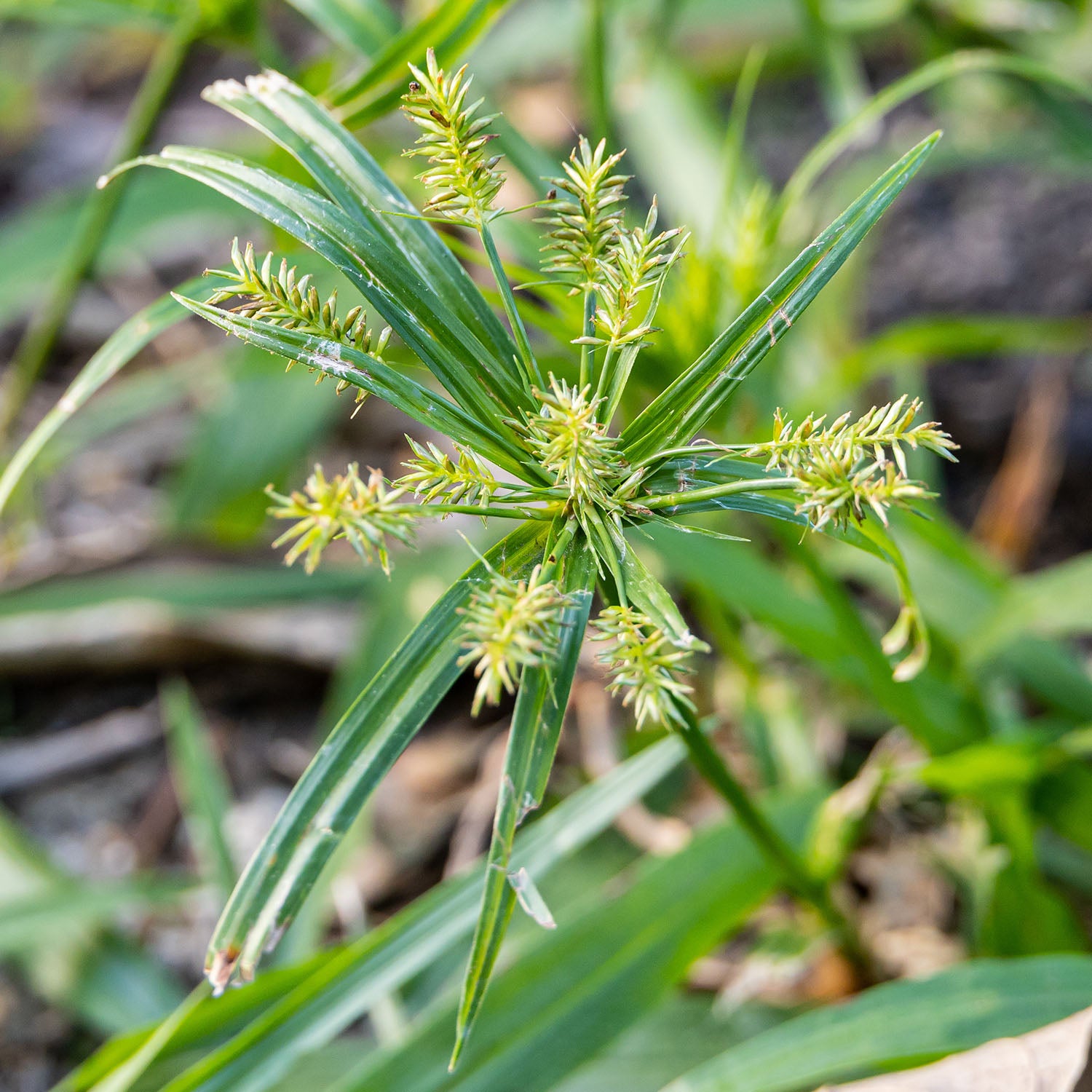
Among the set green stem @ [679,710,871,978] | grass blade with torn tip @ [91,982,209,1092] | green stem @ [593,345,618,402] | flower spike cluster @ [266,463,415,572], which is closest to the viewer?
flower spike cluster @ [266,463,415,572]

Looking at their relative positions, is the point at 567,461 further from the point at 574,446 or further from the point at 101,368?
the point at 101,368

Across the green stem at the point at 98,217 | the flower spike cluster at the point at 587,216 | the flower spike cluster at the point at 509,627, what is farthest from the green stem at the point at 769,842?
the green stem at the point at 98,217

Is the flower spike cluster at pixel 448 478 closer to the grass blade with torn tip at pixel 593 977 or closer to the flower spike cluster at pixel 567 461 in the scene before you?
the flower spike cluster at pixel 567 461

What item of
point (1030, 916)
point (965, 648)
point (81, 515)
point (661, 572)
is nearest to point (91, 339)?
point (81, 515)

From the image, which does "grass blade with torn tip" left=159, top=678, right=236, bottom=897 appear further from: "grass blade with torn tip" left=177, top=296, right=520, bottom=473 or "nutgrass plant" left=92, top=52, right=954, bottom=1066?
"grass blade with torn tip" left=177, top=296, right=520, bottom=473

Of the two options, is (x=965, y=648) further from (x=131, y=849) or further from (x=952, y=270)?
(x=131, y=849)

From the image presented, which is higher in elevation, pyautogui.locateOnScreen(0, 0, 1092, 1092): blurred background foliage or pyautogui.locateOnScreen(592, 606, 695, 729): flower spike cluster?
pyautogui.locateOnScreen(0, 0, 1092, 1092): blurred background foliage

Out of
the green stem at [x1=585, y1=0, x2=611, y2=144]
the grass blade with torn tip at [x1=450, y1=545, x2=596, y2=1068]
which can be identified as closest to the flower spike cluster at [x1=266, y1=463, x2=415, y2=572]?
the grass blade with torn tip at [x1=450, y1=545, x2=596, y2=1068]

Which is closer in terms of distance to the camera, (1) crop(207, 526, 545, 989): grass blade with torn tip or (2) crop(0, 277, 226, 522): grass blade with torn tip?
(1) crop(207, 526, 545, 989): grass blade with torn tip
